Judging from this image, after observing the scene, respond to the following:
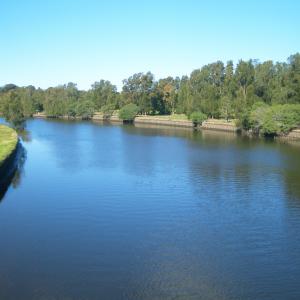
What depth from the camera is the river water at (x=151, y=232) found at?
13781 mm

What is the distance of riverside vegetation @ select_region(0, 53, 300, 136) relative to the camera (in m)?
64.4

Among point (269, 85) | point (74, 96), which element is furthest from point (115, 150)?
point (74, 96)

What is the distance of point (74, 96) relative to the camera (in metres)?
134

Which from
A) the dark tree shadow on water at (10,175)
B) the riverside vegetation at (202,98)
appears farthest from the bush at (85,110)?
the dark tree shadow on water at (10,175)

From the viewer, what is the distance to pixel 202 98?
86375 millimetres

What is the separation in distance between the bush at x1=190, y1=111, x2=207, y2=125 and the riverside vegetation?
185mm

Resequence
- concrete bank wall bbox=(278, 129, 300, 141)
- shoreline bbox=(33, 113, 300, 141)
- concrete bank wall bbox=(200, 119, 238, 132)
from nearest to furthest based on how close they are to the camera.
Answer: concrete bank wall bbox=(278, 129, 300, 141) → shoreline bbox=(33, 113, 300, 141) → concrete bank wall bbox=(200, 119, 238, 132)

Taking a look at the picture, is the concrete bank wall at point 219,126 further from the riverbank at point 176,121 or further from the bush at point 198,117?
the bush at point 198,117

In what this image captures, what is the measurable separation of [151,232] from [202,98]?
69.6 m

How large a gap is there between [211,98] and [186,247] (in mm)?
68881

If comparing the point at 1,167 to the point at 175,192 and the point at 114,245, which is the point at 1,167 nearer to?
the point at 175,192

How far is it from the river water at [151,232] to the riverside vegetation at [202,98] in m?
30.5

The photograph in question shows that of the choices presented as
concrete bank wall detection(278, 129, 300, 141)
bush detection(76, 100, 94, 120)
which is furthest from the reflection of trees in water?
bush detection(76, 100, 94, 120)

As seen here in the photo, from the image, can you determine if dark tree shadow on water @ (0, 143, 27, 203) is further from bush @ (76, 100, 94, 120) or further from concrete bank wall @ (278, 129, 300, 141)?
bush @ (76, 100, 94, 120)
